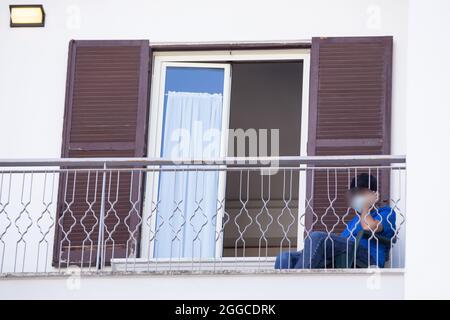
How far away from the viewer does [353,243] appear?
13477mm

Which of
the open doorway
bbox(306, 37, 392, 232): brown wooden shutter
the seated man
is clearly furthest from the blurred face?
the open doorway

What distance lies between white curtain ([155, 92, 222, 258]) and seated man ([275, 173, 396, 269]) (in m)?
1.05

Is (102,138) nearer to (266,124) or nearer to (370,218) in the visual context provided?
(370,218)

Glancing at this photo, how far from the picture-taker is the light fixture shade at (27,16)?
50.1ft

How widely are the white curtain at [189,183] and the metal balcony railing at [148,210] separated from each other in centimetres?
1

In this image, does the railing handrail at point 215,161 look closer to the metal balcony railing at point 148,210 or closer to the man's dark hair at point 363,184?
the metal balcony railing at point 148,210

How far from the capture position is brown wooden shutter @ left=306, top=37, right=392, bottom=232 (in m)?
14.4

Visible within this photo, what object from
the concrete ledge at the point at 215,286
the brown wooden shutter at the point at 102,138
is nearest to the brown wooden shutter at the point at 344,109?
the concrete ledge at the point at 215,286

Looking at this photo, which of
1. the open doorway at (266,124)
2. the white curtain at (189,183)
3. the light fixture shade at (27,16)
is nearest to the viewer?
the white curtain at (189,183)
